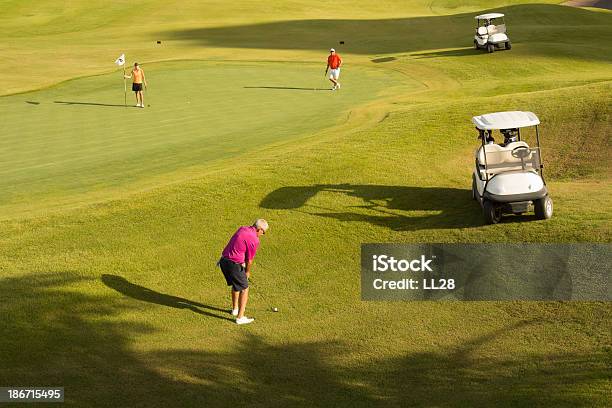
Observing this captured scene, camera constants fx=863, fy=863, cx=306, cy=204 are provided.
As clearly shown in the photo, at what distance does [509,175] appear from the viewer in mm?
18406

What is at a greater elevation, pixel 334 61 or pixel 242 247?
pixel 334 61

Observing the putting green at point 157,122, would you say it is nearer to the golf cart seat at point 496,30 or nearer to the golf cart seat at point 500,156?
the golf cart seat at point 496,30

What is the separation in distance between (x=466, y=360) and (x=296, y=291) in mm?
4282

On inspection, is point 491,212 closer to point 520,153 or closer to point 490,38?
point 520,153

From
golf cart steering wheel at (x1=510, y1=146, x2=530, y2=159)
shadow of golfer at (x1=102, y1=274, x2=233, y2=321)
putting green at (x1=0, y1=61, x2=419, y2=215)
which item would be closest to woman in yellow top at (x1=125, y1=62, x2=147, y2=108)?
putting green at (x1=0, y1=61, x2=419, y2=215)

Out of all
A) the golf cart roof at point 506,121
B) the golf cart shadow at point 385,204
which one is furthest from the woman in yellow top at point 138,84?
the golf cart roof at point 506,121

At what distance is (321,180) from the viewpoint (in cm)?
2292

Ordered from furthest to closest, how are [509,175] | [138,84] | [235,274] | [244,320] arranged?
[138,84], [509,175], [244,320], [235,274]

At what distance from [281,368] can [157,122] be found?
21257 mm

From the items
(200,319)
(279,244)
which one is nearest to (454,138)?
(279,244)

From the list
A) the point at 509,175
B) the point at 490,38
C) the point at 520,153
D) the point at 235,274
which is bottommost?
the point at 235,274

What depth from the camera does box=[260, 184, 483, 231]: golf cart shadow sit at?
19.7 meters

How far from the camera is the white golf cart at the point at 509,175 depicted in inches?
711

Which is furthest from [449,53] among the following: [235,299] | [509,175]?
[235,299]
